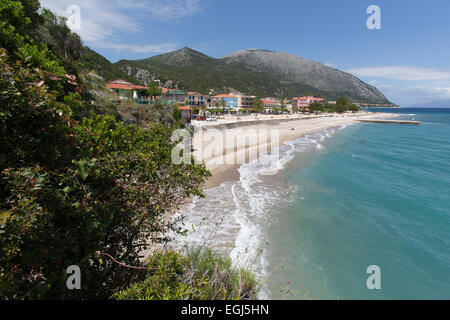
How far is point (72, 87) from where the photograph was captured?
33.0 feet

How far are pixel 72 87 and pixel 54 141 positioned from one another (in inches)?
358

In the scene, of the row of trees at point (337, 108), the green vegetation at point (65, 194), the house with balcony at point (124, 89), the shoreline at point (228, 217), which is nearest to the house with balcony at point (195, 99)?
the house with balcony at point (124, 89)

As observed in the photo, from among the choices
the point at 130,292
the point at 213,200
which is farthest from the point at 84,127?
the point at 213,200

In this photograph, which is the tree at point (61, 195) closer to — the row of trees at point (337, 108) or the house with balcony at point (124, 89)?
the house with balcony at point (124, 89)

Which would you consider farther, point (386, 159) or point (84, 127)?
point (386, 159)

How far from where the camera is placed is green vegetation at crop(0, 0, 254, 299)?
248cm

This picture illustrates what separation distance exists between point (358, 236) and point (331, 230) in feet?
4.34

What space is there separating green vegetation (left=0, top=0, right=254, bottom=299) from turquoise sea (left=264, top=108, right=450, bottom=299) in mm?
5308

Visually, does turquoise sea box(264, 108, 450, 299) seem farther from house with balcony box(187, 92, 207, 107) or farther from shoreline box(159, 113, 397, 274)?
house with balcony box(187, 92, 207, 107)

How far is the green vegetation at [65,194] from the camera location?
8.15ft

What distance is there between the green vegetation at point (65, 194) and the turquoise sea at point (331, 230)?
5026 millimetres

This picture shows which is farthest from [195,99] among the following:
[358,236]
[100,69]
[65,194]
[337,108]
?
[337,108]

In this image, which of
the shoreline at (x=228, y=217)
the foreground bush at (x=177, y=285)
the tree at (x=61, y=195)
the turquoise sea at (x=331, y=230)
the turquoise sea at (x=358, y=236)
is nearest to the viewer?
the tree at (x=61, y=195)

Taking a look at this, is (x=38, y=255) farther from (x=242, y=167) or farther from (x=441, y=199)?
(x=441, y=199)
